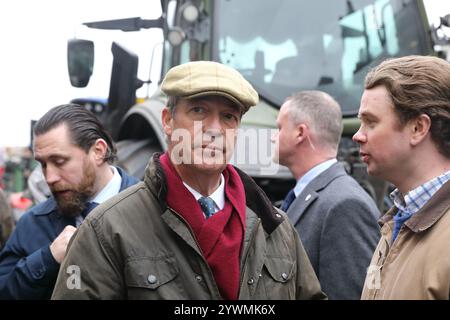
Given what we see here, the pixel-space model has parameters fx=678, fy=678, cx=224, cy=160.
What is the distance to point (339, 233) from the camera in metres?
3.22

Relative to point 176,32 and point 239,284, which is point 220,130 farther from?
point 176,32

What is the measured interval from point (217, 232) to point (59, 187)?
122cm

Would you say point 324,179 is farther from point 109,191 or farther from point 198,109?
point 198,109

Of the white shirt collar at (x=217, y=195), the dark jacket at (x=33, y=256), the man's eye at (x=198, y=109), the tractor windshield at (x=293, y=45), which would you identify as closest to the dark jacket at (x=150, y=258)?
the white shirt collar at (x=217, y=195)

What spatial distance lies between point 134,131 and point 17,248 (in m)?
3.21

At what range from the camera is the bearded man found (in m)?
2.94

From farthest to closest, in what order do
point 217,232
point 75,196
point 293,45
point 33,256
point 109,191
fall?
1. point 293,45
2. point 109,191
3. point 75,196
4. point 33,256
5. point 217,232

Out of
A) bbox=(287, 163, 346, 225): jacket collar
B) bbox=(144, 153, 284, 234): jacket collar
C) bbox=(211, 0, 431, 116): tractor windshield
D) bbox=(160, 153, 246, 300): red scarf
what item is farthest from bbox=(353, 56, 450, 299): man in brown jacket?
bbox=(211, 0, 431, 116): tractor windshield

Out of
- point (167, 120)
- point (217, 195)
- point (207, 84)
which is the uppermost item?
point (207, 84)

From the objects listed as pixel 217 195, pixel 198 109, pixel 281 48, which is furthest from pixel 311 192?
pixel 281 48

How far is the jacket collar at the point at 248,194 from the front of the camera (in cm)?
221

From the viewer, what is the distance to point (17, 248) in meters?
3.06

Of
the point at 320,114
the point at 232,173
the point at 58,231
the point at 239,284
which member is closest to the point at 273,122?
the point at 320,114

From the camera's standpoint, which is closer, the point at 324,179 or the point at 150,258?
the point at 150,258
